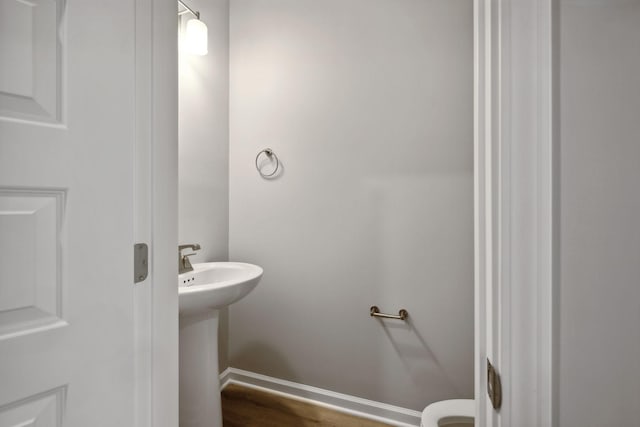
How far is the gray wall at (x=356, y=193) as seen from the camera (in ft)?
4.99

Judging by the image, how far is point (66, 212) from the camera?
0.55m

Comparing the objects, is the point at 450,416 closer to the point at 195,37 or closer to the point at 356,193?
the point at 356,193

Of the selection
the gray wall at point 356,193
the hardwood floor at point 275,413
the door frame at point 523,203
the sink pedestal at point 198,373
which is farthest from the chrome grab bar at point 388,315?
the door frame at point 523,203

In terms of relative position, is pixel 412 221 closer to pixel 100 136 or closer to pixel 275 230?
pixel 275 230

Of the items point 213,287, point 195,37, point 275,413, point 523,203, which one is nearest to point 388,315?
point 275,413

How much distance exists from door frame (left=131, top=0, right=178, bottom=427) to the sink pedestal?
548 millimetres

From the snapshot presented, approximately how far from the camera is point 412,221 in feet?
5.24

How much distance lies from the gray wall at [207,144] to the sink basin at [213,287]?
0.21m

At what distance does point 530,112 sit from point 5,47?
782 mm

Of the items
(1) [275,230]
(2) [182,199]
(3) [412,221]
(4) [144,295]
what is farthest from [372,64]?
(4) [144,295]

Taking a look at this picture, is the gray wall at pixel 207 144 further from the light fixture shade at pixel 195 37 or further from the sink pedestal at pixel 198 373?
the sink pedestal at pixel 198 373

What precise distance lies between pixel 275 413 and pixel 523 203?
1.77 metres

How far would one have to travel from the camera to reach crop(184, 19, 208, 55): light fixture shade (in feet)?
5.03

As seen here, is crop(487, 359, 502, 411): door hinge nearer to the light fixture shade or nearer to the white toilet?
the white toilet
